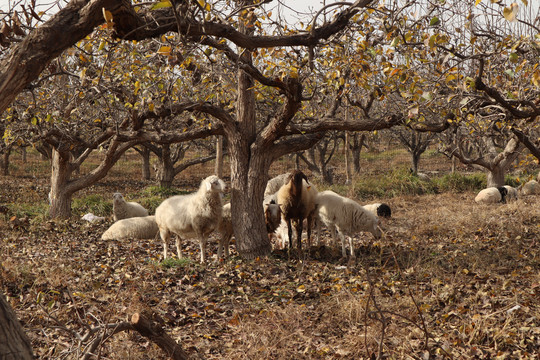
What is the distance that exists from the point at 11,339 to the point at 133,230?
9787 mm

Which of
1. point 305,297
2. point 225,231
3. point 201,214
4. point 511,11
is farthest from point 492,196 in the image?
point 511,11

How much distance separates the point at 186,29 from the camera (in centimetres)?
511

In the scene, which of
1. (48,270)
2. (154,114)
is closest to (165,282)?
(48,270)

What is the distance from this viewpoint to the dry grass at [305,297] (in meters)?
5.09

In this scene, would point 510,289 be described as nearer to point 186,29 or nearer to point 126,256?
point 186,29

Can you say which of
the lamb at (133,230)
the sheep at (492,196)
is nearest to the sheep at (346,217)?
the lamb at (133,230)

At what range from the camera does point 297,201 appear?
31.9ft

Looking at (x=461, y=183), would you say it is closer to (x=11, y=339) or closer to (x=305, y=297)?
(x=305, y=297)

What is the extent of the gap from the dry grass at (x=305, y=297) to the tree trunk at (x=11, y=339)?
4.26 ft

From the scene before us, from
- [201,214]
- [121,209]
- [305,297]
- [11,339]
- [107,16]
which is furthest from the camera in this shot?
[121,209]

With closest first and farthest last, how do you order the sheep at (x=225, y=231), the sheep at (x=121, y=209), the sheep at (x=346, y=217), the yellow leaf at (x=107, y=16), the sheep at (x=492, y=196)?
the yellow leaf at (x=107, y=16) < the sheep at (x=225, y=231) < the sheep at (x=346, y=217) < the sheep at (x=121, y=209) < the sheep at (x=492, y=196)

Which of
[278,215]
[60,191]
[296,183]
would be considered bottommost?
[278,215]

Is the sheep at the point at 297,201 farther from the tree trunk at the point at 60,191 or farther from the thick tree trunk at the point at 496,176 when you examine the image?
the thick tree trunk at the point at 496,176

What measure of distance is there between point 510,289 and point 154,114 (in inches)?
261
